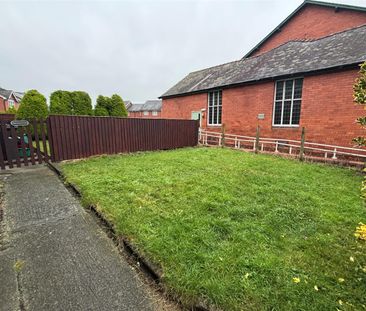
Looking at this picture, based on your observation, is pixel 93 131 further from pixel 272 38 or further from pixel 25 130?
pixel 272 38

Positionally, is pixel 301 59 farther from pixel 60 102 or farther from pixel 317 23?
pixel 60 102

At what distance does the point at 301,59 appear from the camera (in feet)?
35.0

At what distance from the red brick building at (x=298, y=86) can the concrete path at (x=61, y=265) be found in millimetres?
9960

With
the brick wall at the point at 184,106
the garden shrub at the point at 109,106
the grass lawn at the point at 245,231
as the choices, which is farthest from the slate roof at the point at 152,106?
the grass lawn at the point at 245,231

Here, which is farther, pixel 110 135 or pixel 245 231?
pixel 110 135

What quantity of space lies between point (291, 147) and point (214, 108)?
6.60m

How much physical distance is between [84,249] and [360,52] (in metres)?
12.0

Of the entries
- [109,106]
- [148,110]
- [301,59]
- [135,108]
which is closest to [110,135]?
[109,106]

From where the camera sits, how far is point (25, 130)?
6.64 metres

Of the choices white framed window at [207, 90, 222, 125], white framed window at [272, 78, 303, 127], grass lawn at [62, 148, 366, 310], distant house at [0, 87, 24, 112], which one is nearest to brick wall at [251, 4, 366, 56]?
white framed window at [272, 78, 303, 127]

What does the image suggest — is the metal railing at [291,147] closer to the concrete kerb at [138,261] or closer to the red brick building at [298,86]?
the red brick building at [298,86]

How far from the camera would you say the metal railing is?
26.7 feet

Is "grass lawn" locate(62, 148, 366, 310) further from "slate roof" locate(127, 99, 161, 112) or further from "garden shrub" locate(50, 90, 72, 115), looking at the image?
"slate roof" locate(127, 99, 161, 112)

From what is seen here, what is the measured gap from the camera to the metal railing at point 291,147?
813 cm
